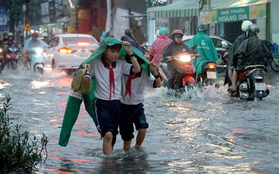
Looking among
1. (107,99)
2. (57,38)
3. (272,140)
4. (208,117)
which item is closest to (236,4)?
(57,38)

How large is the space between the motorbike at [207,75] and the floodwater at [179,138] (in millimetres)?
215

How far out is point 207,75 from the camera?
12445mm

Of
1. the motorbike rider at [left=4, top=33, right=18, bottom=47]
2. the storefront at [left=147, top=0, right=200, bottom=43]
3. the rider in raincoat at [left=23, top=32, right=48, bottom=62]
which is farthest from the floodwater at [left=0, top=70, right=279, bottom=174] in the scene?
the storefront at [left=147, top=0, right=200, bottom=43]

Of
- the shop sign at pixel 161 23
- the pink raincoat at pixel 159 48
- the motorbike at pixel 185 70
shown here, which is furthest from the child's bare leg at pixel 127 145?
the shop sign at pixel 161 23

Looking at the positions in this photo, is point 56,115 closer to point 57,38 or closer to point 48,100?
point 48,100

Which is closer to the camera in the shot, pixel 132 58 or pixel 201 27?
pixel 132 58

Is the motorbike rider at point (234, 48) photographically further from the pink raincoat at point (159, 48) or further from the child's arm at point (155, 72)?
the child's arm at point (155, 72)

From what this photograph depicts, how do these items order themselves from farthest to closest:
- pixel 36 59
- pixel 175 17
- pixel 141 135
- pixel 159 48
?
pixel 175 17, pixel 36 59, pixel 159 48, pixel 141 135

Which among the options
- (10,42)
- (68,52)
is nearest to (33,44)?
(68,52)

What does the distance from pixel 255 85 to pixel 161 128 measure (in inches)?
131

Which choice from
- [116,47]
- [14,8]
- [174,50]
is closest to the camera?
[116,47]

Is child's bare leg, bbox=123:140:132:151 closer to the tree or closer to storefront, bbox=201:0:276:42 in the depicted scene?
storefront, bbox=201:0:276:42

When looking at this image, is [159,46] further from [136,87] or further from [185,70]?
[136,87]

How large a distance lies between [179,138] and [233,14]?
16.2 m
